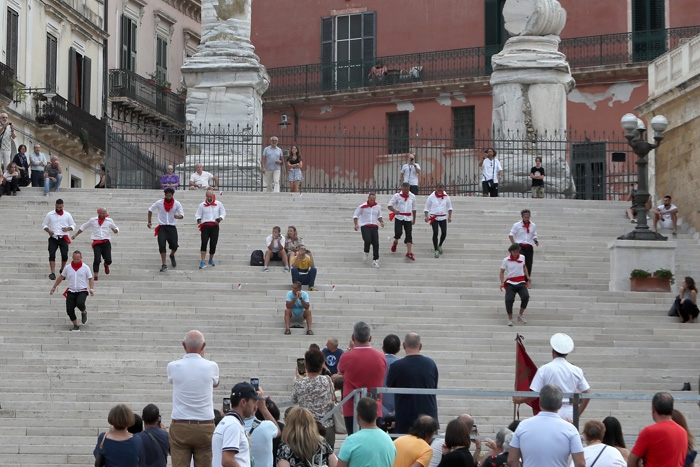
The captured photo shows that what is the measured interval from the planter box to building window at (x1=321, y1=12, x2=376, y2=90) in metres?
21.8

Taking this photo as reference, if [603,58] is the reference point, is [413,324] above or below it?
below

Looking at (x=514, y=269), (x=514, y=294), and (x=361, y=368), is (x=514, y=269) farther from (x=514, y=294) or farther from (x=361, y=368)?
(x=361, y=368)

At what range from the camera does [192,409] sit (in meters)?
12.4

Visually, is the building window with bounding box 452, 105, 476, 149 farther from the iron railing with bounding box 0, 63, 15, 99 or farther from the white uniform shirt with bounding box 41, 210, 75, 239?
the white uniform shirt with bounding box 41, 210, 75, 239

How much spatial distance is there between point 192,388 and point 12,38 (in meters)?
26.9

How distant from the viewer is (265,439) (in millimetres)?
11828

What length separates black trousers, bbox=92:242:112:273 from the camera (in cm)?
2242

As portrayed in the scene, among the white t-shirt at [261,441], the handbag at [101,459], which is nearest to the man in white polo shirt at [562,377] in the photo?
the white t-shirt at [261,441]

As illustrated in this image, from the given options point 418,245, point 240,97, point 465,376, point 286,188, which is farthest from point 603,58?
point 465,376

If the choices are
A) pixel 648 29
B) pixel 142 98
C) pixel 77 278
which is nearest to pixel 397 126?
pixel 142 98

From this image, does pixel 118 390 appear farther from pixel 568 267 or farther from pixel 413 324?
pixel 568 267

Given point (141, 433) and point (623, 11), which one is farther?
point (623, 11)

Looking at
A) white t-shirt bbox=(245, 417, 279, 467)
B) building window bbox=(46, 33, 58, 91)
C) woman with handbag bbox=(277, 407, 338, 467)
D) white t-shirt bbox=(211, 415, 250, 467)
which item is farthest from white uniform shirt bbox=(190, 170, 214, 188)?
woman with handbag bbox=(277, 407, 338, 467)

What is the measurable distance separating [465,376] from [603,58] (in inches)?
930
